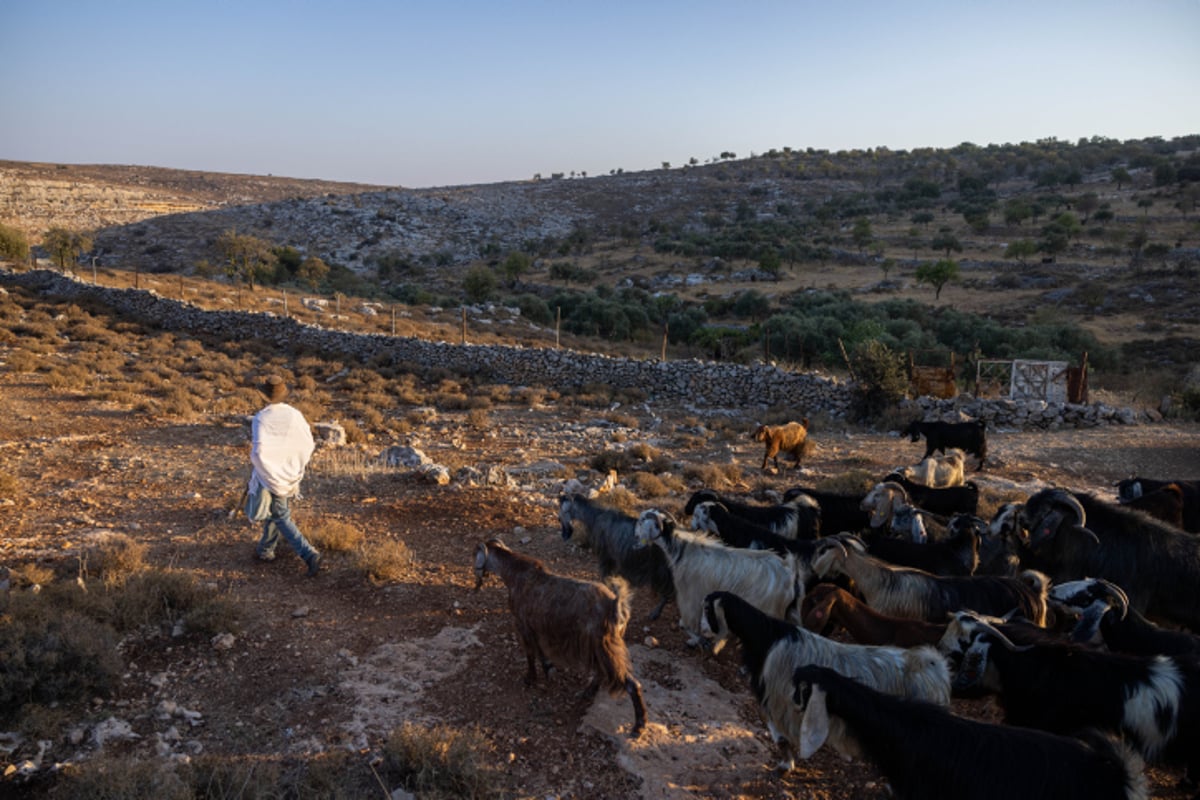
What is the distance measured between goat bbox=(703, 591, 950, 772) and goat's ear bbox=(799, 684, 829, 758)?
1.61 feet

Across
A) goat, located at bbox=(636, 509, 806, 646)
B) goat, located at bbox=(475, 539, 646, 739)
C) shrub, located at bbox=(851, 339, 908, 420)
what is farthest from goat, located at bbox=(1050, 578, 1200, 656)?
shrub, located at bbox=(851, 339, 908, 420)

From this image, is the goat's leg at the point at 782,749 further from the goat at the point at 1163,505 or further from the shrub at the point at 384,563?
the goat at the point at 1163,505

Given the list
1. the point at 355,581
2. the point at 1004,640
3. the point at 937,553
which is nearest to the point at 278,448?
the point at 355,581

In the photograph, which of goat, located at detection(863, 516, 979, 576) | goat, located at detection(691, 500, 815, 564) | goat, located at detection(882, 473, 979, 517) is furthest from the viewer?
goat, located at detection(882, 473, 979, 517)

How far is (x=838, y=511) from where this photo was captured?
853 centimetres

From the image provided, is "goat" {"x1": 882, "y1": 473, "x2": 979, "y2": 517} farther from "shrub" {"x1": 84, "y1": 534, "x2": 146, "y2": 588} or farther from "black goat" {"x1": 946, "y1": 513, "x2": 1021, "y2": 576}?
"shrub" {"x1": 84, "y1": 534, "x2": 146, "y2": 588}

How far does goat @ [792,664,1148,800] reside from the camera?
3.43m

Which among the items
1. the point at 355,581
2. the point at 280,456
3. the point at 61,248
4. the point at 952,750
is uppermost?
the point at 61,248

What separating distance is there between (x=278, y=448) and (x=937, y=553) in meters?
6.82

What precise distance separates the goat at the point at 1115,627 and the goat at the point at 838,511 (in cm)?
295

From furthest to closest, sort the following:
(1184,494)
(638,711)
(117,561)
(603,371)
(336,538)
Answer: (603,371) < (1184,494) < (336,538) < (117,561) < (638,711)

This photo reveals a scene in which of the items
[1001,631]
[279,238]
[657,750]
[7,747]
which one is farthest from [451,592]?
[279,238]

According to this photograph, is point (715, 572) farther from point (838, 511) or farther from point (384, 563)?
point (384, 563)

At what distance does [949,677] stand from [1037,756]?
37.4 inches
